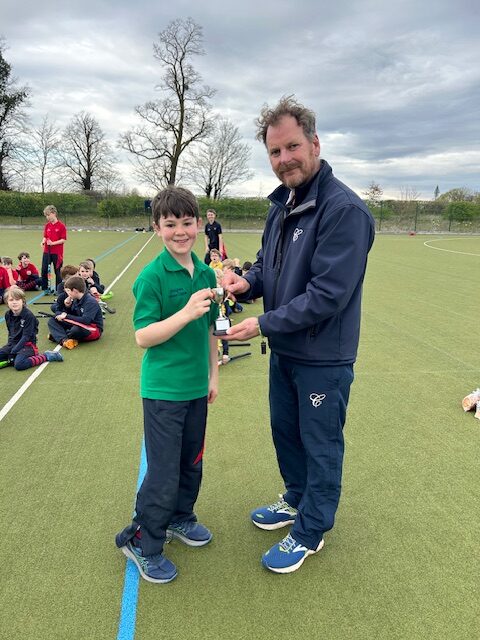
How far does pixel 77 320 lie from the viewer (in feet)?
20.8

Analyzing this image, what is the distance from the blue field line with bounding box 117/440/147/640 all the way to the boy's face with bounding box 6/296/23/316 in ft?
12.9

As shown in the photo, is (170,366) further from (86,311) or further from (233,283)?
(86,311)

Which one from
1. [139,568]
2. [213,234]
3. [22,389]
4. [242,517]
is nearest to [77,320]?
[22,389]

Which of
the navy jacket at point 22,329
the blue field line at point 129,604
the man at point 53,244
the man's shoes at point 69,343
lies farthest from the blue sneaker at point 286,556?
the man at point 53,244

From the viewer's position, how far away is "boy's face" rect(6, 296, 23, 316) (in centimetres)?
546

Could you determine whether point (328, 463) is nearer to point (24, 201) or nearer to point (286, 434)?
point (286, 434)

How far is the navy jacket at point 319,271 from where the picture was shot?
2031 millimetres

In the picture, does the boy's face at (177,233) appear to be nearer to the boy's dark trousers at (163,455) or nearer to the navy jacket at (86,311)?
the boy's dark trousers at (163,455)

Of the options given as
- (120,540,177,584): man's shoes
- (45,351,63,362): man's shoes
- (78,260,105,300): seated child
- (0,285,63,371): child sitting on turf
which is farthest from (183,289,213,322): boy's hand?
(78,260,105,300): seated child

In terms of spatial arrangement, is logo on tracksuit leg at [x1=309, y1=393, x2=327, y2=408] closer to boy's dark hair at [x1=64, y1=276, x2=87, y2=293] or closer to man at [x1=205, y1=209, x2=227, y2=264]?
boy's dark hair at [x1=64, y1=276, x2=87, y2=293]

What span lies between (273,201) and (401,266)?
14303 mm

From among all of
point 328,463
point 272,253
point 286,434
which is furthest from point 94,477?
point 272,253

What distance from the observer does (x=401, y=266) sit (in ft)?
51.2

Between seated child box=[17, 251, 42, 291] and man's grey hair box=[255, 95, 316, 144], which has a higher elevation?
man's grey hair box=[255, 95, 316, 144]
